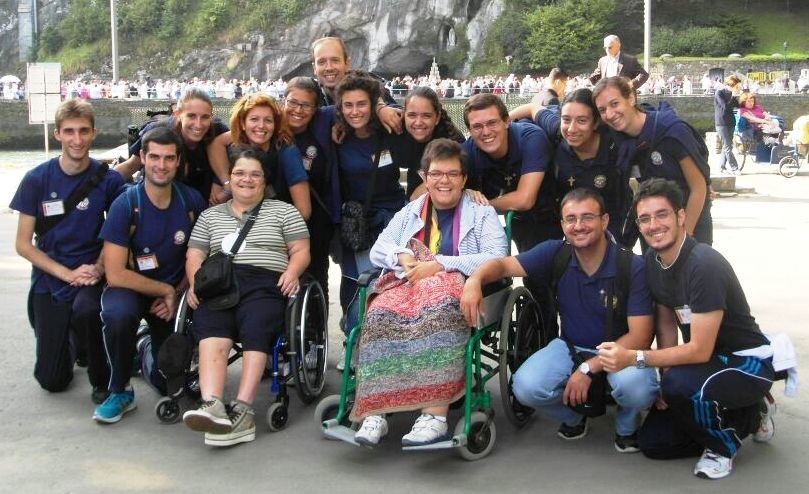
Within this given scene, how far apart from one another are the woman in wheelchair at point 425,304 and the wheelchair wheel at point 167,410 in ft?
3.50

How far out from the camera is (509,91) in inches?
1531

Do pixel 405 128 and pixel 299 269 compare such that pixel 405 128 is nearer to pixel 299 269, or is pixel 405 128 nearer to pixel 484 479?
pixel 299 269

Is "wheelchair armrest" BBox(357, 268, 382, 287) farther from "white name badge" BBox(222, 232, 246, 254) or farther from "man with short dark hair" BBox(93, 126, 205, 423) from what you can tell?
"man with short dark hair" BBox(93, 126, 205, 423)

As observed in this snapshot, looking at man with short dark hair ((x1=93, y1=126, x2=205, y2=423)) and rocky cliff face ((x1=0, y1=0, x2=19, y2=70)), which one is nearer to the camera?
man with short dark hair ((x1=93, y1=126, x2=205, y2=423))

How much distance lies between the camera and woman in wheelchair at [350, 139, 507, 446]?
3.97 meters

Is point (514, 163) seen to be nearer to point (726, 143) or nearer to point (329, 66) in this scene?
point (329, 66)

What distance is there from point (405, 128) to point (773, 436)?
2.35 metres

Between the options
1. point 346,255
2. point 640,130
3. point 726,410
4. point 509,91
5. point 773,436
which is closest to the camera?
point 726,410

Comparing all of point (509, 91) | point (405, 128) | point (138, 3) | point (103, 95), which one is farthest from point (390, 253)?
point (138, 3)

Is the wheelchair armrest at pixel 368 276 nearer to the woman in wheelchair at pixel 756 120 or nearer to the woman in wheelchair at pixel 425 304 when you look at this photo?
the woman in wheelchair at pixel 425 304

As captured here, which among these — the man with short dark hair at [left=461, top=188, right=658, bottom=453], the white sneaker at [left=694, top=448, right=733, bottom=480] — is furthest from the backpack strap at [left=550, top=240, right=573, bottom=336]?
the white sneaker at [left=694, top=448, right=733, bottom=480]

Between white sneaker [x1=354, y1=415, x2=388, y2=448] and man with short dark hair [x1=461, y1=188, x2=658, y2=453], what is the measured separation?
56 centimetres

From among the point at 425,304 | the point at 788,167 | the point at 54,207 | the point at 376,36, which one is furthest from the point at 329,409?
the point at 376,36

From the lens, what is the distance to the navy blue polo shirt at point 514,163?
15.9 ft
